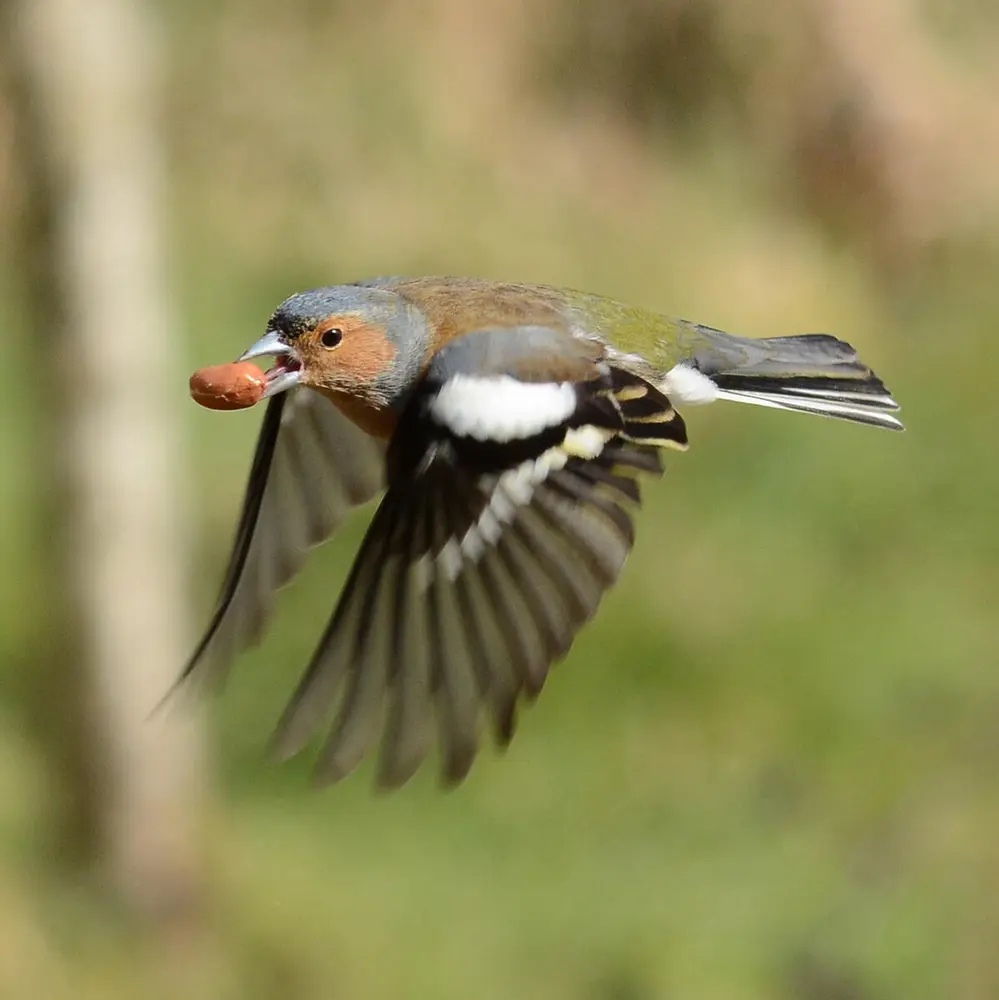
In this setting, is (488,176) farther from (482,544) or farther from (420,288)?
(482,544)

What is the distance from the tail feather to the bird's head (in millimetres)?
558

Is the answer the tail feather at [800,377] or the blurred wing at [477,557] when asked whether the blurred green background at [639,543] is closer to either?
the tail feather at [800,377]

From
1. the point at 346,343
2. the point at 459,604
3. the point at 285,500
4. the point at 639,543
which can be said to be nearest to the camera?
the point at 459,604

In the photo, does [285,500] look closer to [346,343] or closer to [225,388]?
[346,343]

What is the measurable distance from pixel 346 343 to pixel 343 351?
1 cm

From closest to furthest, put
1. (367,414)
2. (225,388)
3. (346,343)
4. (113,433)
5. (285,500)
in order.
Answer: (225,388) → (346,343) → (367,414) → (285,500) → (113,433)

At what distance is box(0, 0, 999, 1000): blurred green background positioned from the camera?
4008 mm

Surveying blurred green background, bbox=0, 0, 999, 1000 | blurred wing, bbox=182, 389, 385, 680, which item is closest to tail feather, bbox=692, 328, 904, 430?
blurred wing, bbox=182, 389, 385, 680

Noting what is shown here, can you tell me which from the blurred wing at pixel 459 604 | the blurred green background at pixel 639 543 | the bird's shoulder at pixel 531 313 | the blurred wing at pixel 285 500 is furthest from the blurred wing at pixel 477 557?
the blurred green background at pixel 639 543

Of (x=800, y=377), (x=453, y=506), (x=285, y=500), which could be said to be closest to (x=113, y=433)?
(x=285, y=500)

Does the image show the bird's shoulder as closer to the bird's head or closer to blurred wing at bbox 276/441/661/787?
the bird's head

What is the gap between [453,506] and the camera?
76.3 inches

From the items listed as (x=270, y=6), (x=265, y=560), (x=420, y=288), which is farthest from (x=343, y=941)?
(x=270, y=6)

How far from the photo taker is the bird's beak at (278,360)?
2.19 meters
